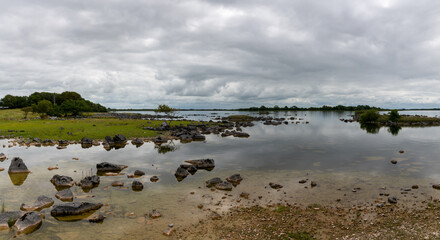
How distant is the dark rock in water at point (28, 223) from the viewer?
47.4ft

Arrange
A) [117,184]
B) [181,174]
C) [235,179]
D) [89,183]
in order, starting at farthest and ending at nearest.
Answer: [181,174] → [235,179] → [117,184] → [89,183]

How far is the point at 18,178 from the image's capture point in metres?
25.2

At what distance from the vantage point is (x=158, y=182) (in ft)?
81.5

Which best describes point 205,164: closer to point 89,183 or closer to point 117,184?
point 117,184

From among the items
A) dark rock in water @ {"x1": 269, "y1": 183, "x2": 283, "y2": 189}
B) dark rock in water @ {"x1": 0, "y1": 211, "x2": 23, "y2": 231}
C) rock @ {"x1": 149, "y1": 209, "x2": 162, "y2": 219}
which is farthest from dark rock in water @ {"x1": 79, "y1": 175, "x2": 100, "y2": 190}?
dark rock in water @ {"x1": 269, "y1": 183, "x2": 283, "y2": 189}

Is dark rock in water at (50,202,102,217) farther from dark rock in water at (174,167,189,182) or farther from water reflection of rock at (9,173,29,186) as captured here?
dark rock in water at (174,167,189,182)

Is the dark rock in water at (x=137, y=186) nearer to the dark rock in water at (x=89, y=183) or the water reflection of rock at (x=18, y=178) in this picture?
the dark rock in water at (x=89, y=183)

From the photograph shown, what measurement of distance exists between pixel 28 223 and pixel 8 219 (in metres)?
1.55

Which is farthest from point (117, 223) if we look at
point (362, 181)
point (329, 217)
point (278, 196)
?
point (362, 181)

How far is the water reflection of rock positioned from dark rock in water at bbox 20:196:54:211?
24.0 feet

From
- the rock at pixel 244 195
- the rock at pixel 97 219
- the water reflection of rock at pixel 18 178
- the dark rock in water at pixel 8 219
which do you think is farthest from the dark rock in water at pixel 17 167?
the rock at pixel 244 195

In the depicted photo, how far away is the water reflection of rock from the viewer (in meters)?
23.9

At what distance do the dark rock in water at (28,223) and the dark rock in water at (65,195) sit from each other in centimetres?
401

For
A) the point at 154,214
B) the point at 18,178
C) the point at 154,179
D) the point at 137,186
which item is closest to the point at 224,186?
the point at 154,214
